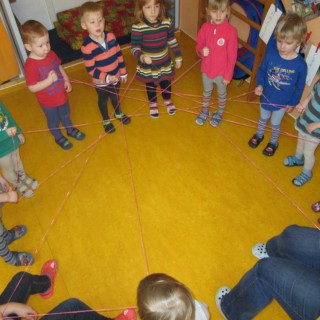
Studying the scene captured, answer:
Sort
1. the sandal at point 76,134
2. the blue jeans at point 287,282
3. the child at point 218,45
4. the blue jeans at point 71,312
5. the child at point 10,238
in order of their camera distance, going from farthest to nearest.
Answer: the sandal at point 76,134
the child at point 218,45
the child at point 10,238
the blue jeans at point 71,312
the blue jeans at point 287,282

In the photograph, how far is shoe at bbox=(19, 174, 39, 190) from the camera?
7.07 ft

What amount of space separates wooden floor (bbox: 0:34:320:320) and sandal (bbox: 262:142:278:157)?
36 mm

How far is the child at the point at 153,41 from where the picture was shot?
204cm

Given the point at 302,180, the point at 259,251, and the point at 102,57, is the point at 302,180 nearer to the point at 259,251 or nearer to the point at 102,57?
the point at 259,251

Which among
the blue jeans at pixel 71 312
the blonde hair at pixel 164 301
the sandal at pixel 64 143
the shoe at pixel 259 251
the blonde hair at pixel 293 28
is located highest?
the blonde hair at pixel 293 28

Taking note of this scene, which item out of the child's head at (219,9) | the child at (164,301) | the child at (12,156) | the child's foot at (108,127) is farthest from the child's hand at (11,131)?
the child's head at (219,9)

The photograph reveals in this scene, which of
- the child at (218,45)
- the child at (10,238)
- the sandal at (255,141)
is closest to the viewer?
the child at (10,238)

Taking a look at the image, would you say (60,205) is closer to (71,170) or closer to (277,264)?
(71,170)

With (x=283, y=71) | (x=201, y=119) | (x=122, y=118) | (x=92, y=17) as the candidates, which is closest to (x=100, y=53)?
(x=92, y=17)

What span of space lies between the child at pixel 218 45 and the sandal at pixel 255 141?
0.37 m

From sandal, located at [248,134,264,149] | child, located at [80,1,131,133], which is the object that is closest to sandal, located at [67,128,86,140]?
child, located at [80,1,131,133]

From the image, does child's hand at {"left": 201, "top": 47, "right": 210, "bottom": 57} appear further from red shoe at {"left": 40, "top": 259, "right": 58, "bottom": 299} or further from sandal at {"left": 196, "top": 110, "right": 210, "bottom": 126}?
red shoe at {"left": 40, "top": 259, "right": 58, "bottom": 299}

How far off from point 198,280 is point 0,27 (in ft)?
7.17

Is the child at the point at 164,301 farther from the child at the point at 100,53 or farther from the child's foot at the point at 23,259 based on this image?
the child at the point at 100,53
